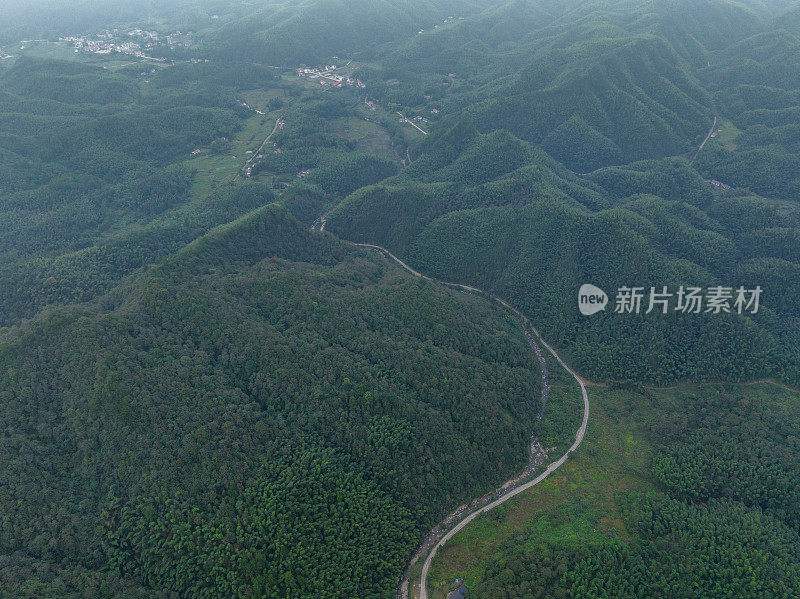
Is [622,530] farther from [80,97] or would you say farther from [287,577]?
[80,97]

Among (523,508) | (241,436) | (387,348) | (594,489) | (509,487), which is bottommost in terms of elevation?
(594,489)

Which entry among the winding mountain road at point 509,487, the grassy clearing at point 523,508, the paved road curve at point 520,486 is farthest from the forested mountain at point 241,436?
the grassy clearing at point 523,508

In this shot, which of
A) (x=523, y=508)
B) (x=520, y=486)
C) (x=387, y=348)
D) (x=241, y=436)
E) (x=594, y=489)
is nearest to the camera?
(x=241, y=436)

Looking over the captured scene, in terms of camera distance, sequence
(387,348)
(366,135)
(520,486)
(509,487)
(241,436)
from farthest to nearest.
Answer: (366,135), (387,348), (520,486), (509,487), (241,436)

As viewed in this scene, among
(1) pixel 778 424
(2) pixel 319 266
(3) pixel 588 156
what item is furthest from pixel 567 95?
(1) pixel 778 424

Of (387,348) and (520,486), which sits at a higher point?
(387,348)

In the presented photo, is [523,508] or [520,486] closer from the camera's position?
[523,508]

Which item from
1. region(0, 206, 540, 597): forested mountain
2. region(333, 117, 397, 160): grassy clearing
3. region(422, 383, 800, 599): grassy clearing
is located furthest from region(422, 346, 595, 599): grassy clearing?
region(333, 117, 397, 160): grassy clearing

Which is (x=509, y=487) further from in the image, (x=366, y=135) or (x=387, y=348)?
(x=366, y=135)

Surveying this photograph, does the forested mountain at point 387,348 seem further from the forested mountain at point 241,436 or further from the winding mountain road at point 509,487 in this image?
the winding mountain road at point 509,487

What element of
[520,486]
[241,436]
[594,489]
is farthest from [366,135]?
[594,489]
